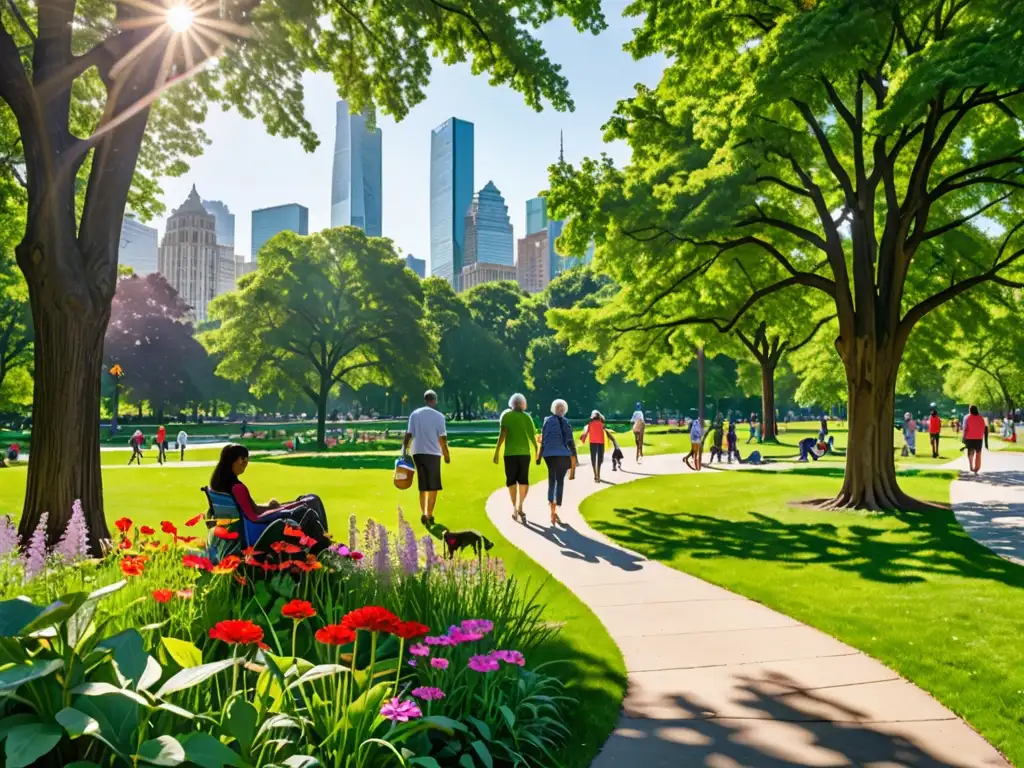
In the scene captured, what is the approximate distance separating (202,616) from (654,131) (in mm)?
13782

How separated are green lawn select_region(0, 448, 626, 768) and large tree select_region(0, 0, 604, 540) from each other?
12.9ft

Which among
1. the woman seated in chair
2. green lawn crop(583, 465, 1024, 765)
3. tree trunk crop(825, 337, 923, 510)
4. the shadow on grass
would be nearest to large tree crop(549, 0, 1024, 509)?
tree trunk crop(825, 337, 923, 510)

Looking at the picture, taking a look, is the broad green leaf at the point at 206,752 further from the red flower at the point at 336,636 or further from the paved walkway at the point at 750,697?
the paved walkway at the point at 750,697

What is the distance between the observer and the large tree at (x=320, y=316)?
38.1 metres

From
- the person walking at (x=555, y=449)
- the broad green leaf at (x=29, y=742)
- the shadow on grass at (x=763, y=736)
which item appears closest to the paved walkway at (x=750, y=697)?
the shadow on grass at (x=763, y=736)

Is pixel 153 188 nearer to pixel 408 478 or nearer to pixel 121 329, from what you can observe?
pixel 408 478

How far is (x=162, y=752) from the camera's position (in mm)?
2211

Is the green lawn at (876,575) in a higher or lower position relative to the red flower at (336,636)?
lower

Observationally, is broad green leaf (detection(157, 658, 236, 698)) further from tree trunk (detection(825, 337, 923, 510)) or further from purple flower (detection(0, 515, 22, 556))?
tree trunk (detection(825, 337, 923, 510))

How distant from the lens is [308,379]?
4231 cm

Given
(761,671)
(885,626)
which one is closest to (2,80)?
(761,671)

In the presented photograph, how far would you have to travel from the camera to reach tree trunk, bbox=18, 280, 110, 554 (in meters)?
7.56

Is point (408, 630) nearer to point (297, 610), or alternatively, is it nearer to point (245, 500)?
point (297, 610)

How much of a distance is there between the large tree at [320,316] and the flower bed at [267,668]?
34.7 m
